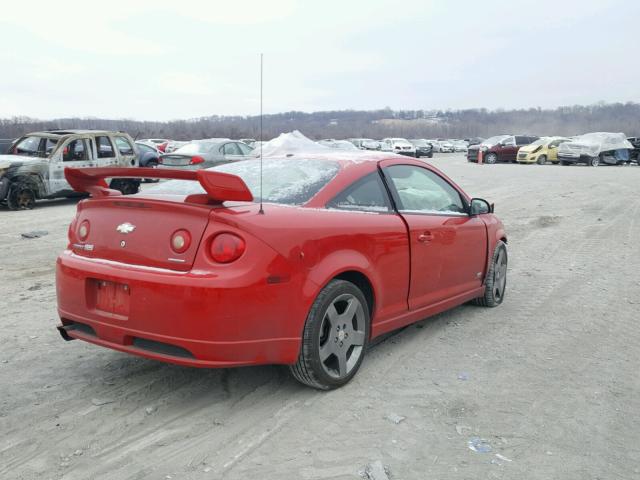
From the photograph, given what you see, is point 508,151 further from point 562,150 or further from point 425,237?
point 425,237

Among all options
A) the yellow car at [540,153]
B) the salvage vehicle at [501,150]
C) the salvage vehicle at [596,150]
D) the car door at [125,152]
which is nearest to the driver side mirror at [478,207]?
the car door at [125,152]

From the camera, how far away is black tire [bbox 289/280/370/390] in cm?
369

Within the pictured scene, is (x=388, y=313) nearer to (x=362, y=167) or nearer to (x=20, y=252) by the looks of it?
(x=362, y=167)

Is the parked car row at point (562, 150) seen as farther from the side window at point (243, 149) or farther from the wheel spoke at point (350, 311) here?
the wheel spoke at point (350, 311)

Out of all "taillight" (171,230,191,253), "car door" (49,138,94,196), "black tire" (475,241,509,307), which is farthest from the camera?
"car door" (49,138,94,196)

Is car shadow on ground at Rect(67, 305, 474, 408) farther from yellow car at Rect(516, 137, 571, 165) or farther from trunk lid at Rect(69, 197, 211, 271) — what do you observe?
yellow car at Rect(516, 137, 571, 165)

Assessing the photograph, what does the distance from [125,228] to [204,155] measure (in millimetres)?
12636

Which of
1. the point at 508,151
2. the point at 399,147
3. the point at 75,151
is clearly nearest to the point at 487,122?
the point at 399,147

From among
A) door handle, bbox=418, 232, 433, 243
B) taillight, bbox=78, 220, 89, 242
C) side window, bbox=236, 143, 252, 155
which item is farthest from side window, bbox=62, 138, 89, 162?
door handle, bbox=418, 232, 433, 243

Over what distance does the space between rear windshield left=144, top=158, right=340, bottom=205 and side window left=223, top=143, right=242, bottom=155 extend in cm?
1194

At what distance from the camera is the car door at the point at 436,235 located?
182 inches

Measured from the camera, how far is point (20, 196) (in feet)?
43.3

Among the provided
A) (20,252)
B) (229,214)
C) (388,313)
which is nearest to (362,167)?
(388,313)

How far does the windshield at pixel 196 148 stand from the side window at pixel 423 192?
1155cm
